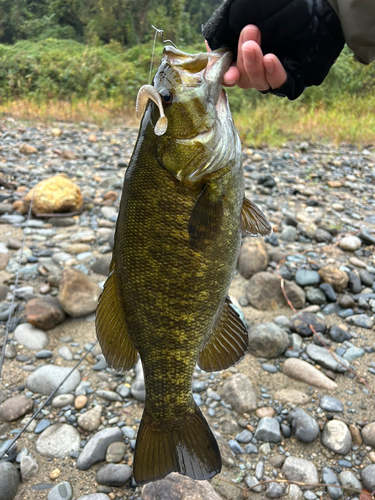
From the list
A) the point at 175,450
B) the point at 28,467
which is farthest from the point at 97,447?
the point at 175,450

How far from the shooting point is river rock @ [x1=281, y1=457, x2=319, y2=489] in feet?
7.98

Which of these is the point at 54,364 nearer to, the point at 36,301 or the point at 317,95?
the point at 36,301

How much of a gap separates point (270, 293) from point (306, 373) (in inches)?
38.4

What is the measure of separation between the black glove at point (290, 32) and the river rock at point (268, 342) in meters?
2.09

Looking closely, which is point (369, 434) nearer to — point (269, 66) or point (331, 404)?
point (331, 404)

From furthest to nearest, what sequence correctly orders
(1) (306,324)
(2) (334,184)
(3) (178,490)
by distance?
(2) (334,184) < (1) (306,324) < (3) (178,490)

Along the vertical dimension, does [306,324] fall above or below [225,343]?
below

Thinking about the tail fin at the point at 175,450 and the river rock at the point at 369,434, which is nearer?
the tail fin at the point at 175,450

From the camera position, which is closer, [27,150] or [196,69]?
[196,69]

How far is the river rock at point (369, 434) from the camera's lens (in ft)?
8.61

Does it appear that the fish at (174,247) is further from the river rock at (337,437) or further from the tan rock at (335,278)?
the tan rock at (335,278)

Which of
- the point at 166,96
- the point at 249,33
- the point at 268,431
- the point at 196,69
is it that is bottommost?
the point at 268,431

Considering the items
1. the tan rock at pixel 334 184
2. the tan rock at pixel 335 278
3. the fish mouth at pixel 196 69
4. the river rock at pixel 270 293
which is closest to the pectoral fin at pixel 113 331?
the fish mouth at pixel 196 69

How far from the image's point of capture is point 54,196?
531 cm
